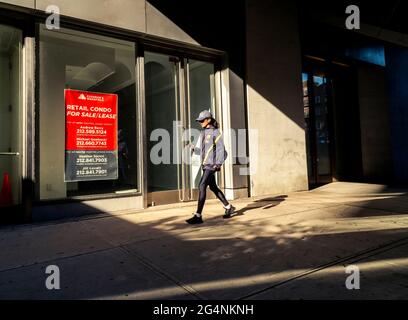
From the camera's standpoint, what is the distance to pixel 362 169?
10.5 m

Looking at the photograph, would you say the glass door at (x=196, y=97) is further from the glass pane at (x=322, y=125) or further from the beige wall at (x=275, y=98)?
the glass pane at (x=322, y=125)

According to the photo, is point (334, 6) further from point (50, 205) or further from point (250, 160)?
point (50, 205)

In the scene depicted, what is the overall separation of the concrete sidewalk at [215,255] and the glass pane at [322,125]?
15.0 ft

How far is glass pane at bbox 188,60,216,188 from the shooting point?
725 cm

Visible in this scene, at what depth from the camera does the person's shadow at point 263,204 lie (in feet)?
18.8

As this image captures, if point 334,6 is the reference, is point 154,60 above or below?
below

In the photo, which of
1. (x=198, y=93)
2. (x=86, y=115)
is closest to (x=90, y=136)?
(x=86, y=115)

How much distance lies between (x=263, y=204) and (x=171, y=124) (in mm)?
2714

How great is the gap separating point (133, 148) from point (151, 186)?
886 millimetres

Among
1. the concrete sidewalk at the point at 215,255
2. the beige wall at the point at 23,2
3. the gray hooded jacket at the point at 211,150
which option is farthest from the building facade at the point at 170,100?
the gray hooded jacket at the point at 211,150

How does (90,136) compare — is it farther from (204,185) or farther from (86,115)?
(204,185)

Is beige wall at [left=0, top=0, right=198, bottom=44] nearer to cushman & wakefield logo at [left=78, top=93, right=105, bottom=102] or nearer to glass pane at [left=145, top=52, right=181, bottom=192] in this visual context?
glass pane at [left=145, top=52, right=181, bottom=192]

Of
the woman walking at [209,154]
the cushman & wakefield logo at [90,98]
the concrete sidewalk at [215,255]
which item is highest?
the cushman & wakefield logo at [90,98]
